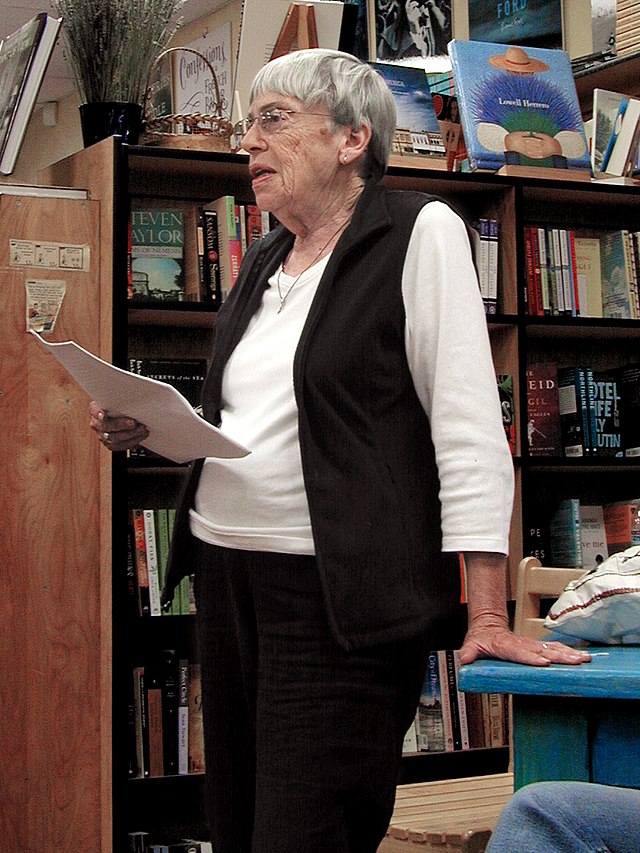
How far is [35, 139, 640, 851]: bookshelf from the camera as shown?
2.86 m

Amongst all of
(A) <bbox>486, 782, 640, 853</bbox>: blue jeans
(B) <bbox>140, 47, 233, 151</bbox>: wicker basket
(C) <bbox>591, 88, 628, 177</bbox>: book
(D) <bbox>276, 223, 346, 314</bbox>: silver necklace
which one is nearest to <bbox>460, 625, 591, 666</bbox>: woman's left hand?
(A) <bbox>486, 782, 640, 853</bbox>: blue jeans

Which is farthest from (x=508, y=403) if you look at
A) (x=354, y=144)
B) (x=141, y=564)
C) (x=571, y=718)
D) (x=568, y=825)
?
(x=568, y=825)

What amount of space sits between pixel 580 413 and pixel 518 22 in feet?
6.74

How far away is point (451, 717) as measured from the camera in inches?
127

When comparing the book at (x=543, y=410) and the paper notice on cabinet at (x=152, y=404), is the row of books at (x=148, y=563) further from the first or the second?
the paper notice on cabinet at (x=152, y=404)

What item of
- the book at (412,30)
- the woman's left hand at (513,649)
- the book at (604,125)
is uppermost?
the book at (412,30)

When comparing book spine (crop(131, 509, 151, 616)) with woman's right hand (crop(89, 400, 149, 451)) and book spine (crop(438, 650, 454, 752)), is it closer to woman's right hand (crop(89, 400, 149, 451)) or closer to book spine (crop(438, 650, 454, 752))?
book spine (crop(438, 650, 454, 752))

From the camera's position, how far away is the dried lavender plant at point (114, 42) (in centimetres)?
293

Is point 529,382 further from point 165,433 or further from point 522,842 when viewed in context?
point 522,842

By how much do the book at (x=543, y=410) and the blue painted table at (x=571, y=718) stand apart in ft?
6.99

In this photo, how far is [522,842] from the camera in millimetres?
1016

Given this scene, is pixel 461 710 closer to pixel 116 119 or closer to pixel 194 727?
pixel 194 727

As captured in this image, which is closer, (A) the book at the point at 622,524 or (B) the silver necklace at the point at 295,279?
(B) the silver necklace at the point at 295,279

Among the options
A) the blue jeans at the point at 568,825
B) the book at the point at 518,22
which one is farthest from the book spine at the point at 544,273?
the blue jeans at the point at 568,825
